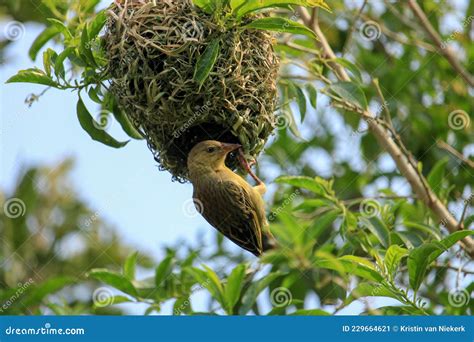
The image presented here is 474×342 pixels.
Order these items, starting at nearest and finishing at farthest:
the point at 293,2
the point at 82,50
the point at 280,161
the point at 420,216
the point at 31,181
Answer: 1. the point at 293,2
2. the point at 82,50
3. the point at 420,216
4. the point at 280,161
5. the point at 31,181

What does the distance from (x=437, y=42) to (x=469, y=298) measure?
1.54 meters

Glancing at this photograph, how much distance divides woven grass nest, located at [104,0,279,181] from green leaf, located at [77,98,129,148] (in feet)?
0.55

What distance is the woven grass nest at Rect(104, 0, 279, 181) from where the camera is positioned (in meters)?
3.45

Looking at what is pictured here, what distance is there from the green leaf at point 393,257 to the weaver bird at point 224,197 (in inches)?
24.8

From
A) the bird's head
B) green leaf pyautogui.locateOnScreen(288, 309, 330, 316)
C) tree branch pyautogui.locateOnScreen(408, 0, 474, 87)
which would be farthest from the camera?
tree branch pyautogui.locateOnScreen(408, 0, 474, 87)

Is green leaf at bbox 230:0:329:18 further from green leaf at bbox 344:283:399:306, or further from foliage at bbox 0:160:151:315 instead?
foliage at bbox 0:160:151:315

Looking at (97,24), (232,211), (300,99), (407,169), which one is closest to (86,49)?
(97,24)

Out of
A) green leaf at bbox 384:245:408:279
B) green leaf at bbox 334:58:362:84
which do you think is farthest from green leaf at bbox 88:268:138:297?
green leaf at bbox 334:58:362:84

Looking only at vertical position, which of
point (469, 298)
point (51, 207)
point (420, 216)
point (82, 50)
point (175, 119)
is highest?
point (82, 50)

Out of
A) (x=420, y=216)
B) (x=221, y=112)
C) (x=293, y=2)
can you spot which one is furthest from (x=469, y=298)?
(x=293, y=2)

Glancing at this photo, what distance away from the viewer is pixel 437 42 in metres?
4.97

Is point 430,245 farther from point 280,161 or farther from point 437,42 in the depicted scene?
point 280,161

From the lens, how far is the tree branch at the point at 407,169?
14.0 feet

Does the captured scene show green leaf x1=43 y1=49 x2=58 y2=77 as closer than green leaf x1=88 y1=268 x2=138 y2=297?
Yes
